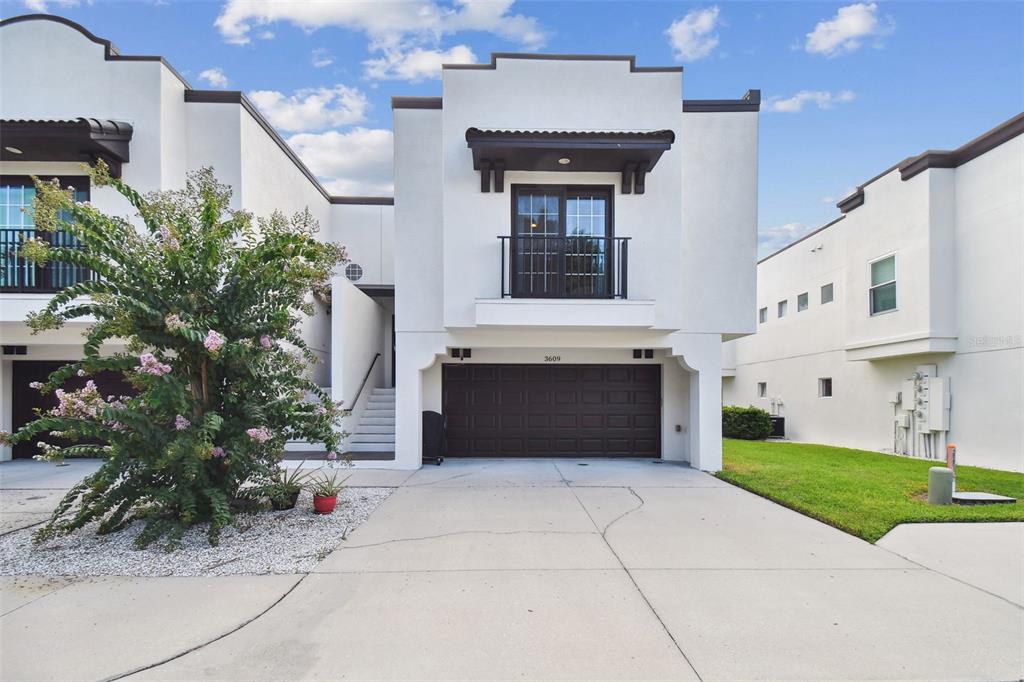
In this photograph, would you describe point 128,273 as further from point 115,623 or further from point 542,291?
point 542,291

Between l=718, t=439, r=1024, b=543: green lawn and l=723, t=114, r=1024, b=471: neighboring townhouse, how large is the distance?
3.88ft

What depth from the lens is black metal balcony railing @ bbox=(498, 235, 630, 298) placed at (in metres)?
9.72

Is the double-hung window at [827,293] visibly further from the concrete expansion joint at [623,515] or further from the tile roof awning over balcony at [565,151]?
the concrete expansion joint at [623,515]

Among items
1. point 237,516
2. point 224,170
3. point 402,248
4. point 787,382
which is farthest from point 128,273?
point 787,382

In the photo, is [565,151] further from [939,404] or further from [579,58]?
[939,404]

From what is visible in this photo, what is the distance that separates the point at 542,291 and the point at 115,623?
7492 mm

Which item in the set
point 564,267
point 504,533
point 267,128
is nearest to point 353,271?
point 267,128

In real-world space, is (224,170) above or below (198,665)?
above

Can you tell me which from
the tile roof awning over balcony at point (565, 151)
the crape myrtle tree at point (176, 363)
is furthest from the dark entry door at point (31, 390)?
the tile roof awning over balcony at point (565, 151)

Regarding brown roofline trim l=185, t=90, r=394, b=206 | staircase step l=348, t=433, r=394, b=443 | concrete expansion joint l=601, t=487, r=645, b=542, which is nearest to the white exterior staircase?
staircase step l=348, t=433, r=394, b=443

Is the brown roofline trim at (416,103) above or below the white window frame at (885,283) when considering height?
above

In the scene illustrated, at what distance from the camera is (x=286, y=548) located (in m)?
5.48

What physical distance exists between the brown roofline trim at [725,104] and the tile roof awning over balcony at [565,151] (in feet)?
4.94

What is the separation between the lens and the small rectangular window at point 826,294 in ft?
53.7
